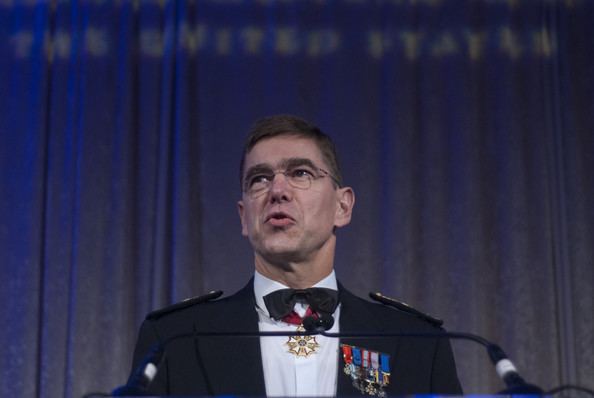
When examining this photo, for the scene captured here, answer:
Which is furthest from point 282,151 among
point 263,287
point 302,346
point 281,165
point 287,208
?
point 302,346

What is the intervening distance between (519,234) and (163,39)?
5.73 ft

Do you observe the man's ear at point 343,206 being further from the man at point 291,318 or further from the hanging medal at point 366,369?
the hanging medal at point 366,369

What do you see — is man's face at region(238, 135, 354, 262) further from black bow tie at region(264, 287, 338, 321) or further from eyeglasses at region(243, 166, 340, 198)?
black bow tie at region(264, 287, 338, 321)

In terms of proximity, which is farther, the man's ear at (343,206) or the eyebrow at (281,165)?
the man's ear at (343,206)

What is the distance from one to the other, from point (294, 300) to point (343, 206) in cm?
40

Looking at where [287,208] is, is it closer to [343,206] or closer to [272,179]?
[272,179]

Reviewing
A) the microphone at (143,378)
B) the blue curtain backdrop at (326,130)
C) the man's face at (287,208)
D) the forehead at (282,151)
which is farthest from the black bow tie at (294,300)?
the blue curtain backdrop at (326,130)

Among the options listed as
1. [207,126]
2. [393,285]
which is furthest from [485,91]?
[207,126]

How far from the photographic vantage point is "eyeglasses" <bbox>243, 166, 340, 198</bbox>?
2.46 metres

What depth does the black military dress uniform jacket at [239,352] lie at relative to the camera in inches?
87.9

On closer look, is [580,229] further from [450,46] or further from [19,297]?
[19,297]

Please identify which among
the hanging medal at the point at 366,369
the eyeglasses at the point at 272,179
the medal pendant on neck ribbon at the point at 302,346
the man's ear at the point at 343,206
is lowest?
the hanging medal at the point at 366,369

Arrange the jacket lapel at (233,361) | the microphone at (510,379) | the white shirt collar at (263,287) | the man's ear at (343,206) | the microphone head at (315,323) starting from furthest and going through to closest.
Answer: the man's ear at (343,206), the white shirt collar at (263,287), the jacket lapel at (233,361), the microphone head at (315,323), the microphone at (510,379)

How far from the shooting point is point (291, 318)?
2.38 meters
